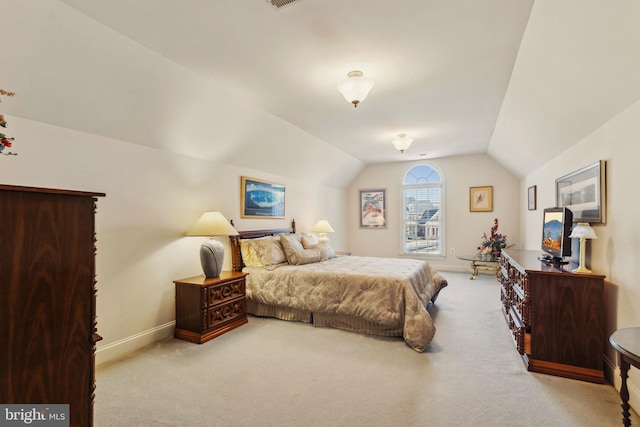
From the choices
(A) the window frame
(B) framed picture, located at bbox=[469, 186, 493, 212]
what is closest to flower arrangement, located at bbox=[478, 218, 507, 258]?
(B) framed picture, located at bbox=[469, 186, 493, 212]

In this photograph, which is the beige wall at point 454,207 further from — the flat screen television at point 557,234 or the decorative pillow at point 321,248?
the flat screen television at point 557,234

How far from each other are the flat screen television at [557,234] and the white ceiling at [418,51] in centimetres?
77

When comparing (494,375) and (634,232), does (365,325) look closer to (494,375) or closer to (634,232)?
(494,375)

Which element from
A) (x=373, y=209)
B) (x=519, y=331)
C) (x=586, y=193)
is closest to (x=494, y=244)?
(x=373, y=209)

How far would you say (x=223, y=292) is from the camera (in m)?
3.35

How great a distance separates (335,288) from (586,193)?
2546 millimetres

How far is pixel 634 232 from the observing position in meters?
2.03

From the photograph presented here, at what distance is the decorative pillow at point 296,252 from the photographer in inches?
165

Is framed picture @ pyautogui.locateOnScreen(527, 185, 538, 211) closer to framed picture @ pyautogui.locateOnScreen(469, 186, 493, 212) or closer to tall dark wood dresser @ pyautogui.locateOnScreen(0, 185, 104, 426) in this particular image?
framed picture @ pyautogui.locateOnScreen(469, 186, 493, 212)

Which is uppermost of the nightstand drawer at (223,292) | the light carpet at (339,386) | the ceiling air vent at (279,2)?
the ceiling air vent at (279,2)

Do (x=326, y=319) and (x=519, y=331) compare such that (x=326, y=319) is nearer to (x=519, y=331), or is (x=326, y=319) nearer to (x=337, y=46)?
(x=519, y=331)

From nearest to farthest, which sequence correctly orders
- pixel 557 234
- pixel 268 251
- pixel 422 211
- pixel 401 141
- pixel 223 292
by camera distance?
pixel 557 234 < pixel 223 292 < pixel 268 251 < pixel 401 141 < pixel 422 211

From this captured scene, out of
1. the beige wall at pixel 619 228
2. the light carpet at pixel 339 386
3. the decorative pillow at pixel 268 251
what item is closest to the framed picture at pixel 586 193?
the beige wall at pixel 619 228

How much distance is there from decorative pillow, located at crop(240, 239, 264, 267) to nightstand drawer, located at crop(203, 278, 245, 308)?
17.7 inches
